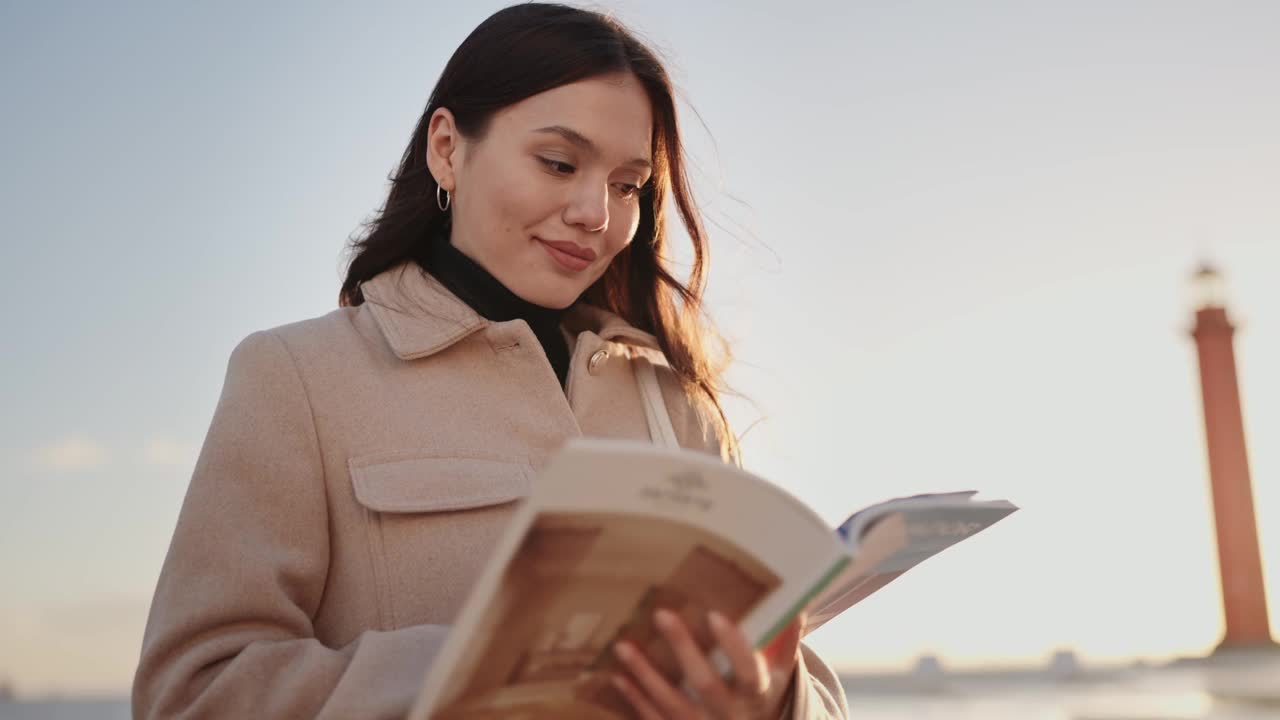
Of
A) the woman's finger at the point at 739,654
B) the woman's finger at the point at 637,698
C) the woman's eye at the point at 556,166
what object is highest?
the woman's eye at the point at 556,166

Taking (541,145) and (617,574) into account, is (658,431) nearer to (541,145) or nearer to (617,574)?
(541,145)

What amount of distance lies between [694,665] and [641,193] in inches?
54.0

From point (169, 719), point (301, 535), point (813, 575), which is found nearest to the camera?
point (813, 575)

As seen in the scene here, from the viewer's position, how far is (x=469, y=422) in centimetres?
185

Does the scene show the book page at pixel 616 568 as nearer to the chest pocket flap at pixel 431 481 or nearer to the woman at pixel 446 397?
the woman at pixel 446 397

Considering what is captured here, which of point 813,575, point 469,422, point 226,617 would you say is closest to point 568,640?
point 813,575

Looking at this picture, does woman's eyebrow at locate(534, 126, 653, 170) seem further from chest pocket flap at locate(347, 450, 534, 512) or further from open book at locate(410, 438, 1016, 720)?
open book at locate(410, 438, 1016, 720)

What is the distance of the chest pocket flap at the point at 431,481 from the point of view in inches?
66.1

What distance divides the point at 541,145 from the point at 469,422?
0.48 metres

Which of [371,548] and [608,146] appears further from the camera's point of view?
[608,146]

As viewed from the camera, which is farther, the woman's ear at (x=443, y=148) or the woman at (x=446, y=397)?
the woman's ear at (x=443, y=148)

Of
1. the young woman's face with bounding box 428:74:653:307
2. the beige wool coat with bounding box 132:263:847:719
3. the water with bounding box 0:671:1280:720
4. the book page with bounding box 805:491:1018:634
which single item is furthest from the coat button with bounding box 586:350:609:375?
the water with bounding box 0:671:1280:720

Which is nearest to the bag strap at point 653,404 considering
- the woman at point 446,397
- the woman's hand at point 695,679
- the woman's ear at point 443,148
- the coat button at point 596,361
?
the woman at point 446,397

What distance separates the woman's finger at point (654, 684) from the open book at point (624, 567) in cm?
2
